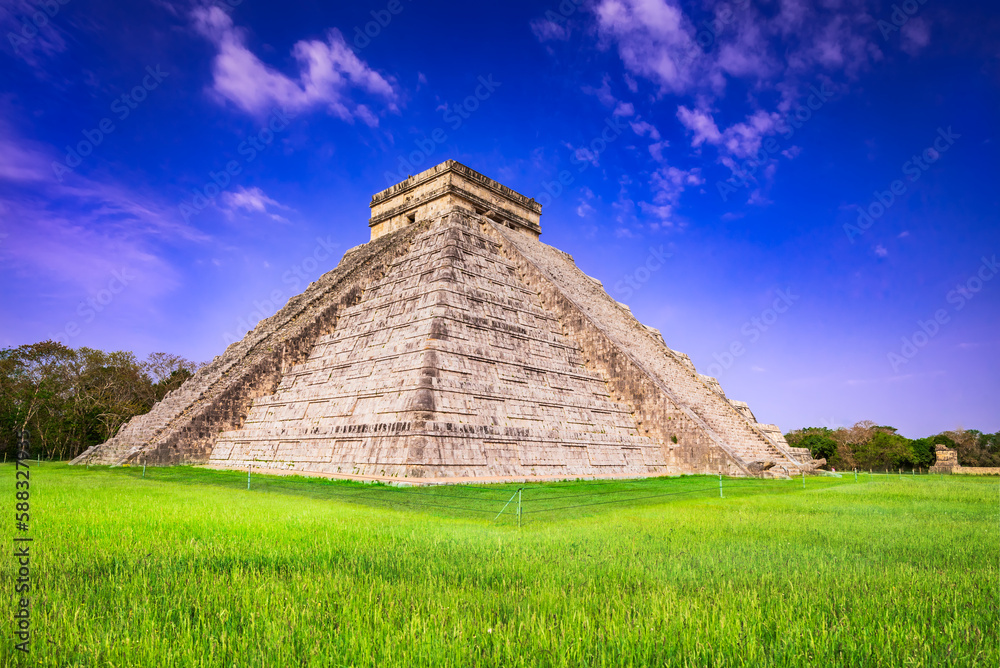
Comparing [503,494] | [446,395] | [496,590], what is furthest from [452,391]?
[496,590]

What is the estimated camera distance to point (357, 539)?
219 inches

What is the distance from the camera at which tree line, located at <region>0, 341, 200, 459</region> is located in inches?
1176

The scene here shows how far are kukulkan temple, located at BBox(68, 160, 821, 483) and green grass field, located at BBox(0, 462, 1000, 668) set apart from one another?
22.7 feet

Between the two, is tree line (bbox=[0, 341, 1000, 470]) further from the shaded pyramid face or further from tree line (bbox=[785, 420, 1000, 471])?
the shaded pyramid face

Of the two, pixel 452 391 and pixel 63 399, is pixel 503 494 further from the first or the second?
pixel 63 399

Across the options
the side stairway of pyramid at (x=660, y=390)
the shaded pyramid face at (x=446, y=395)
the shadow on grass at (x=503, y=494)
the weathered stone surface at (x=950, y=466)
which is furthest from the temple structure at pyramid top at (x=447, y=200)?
the weathered stone surface at (x=950, y=466)

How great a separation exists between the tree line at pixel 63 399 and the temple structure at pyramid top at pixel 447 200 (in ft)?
65.0

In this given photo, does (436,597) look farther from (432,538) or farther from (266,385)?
(266,385)

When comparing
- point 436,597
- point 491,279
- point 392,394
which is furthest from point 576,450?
point 436,597

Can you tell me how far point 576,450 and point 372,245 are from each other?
55.7 feet

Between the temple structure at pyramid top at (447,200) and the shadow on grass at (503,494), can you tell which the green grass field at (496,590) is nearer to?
the shadow on grass at (503,494)

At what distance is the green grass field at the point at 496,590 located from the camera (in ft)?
8.69

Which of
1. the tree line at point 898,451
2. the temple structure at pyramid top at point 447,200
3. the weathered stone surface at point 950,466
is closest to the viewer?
the temple structure at pyramid top at point 447,200

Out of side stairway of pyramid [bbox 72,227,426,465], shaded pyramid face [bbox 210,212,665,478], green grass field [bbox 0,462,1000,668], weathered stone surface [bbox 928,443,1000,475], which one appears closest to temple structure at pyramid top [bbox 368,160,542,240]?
side stairway of pyramid [bbox 72,227,426,465]
